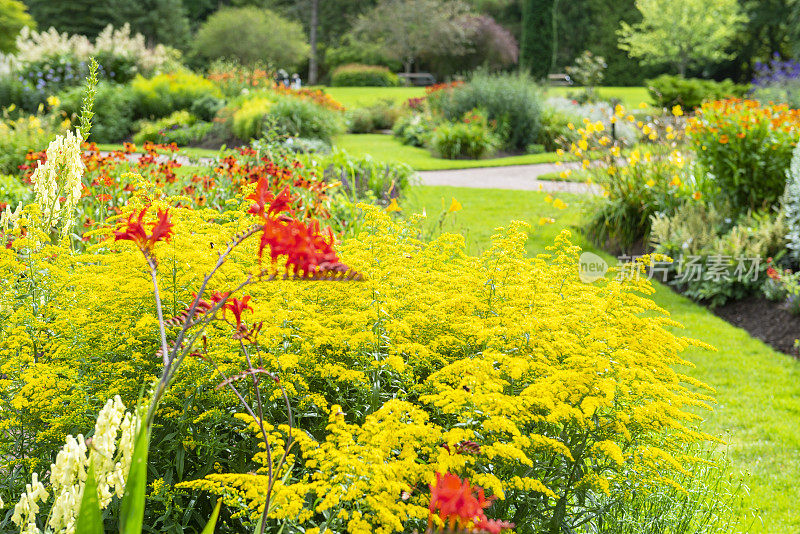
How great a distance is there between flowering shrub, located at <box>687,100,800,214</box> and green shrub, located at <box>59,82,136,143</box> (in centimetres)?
1199

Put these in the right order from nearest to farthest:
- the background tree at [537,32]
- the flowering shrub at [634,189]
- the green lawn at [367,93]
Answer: the flowering shrub at [634,189], the background tree at [537,32], the green lawn at [367,93]

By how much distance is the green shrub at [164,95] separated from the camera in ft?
51.1

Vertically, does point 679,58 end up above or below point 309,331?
above

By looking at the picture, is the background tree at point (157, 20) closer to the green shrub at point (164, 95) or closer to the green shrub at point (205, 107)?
the green shrub at point (164, 95)

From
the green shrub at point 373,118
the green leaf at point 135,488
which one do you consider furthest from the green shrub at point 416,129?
the green leaf at point 135,488

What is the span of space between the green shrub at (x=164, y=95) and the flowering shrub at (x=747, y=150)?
11967 mm

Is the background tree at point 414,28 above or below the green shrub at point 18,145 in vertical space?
above

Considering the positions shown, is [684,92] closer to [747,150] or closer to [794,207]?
[747,150]

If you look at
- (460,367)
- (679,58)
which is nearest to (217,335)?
(460,367)

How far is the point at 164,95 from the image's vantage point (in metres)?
15.7

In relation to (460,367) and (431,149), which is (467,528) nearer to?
(460,367)

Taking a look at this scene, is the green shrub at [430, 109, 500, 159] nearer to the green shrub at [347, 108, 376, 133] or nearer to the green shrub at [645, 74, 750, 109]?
the green shrub at [347, 108, 376, 133]

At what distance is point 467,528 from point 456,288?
167 centimetres

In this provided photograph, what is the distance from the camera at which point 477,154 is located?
14.1 m
